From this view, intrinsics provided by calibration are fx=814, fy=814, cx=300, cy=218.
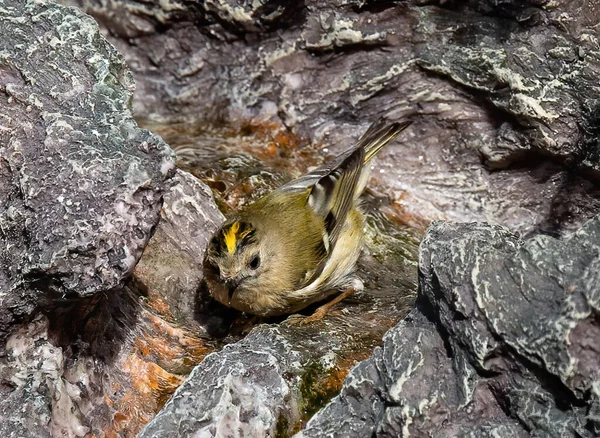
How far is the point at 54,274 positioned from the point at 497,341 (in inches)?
67.4

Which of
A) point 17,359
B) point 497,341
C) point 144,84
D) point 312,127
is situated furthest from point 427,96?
point 17,359

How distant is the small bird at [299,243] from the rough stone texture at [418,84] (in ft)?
1.11

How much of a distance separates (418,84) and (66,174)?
2.54 m

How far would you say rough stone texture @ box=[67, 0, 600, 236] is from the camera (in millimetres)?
4590

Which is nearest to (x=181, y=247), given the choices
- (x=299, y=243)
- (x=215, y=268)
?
(x=215, y=268)

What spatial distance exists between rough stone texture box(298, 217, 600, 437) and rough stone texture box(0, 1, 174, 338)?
3.58 feet


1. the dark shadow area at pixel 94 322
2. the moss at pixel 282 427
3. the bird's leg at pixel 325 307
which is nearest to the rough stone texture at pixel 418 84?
the bird's leg at pixel 325 307

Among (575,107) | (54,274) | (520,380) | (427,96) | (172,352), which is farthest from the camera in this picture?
(427,96)

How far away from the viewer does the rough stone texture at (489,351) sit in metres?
2.66

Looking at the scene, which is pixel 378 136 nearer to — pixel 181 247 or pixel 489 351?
pixel 181 247

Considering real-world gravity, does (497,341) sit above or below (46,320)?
below

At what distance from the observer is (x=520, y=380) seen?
283 cm

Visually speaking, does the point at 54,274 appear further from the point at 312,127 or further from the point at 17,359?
the point at 312,127

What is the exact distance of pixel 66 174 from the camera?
3330 millimetres
